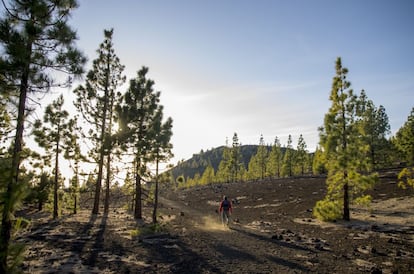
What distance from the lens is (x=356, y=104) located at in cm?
1981

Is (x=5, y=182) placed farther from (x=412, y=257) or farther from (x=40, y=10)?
(x=412, y=257)

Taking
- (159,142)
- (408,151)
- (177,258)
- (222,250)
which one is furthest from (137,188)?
(408,151)

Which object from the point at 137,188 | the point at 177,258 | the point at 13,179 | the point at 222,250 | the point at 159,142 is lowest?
the point at 222,250

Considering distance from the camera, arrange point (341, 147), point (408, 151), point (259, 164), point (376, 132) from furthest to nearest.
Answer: point (259, 164), point (376, 132), point (408, 151), point (341, 147)

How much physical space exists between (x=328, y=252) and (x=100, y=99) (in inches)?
854

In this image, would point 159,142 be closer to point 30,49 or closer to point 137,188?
point 137,188

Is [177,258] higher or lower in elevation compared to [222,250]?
higher

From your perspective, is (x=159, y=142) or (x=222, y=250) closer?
(x=222, y=250)

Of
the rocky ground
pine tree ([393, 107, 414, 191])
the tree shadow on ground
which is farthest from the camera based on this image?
pine tree ([393, 107, 414, 191])

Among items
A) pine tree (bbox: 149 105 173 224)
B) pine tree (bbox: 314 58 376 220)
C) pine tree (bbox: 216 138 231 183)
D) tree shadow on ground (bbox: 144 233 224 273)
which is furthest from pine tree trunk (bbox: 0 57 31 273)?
pine tree (bbox: 216 138 231 183)

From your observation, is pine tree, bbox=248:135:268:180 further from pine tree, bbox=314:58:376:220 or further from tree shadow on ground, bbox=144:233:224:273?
tree shadow on ground, bbox=144:233:224:273

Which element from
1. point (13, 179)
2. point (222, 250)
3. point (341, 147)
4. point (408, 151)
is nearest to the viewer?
point (13, 179)

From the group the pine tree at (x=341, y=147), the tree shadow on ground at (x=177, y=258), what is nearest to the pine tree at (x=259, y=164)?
the pine tree at (x=341, y=147)

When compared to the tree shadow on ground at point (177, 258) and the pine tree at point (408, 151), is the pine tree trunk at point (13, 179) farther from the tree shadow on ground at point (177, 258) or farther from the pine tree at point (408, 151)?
the pine tree at point (408, 151)
